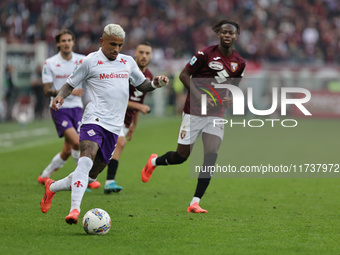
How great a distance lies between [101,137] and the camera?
7.79 m

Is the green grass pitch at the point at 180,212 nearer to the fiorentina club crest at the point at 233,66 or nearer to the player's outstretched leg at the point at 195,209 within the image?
the player's outstretched leg at the point at 195,209

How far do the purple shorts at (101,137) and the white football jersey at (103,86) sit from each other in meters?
0.05

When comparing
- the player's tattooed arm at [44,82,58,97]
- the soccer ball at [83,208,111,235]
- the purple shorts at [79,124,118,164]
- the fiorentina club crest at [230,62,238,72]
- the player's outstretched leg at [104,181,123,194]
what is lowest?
the player's outstretched leg at [104,181,123,194]

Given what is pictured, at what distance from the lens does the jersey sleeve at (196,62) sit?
28.9ft

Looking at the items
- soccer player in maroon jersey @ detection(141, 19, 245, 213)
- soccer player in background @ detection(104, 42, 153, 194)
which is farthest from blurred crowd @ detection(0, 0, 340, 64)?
soccer player in maroon jersey @ detection(141, 19, 245, 213)

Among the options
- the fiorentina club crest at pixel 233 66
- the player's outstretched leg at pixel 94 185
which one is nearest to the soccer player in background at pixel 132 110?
the player's outstretched leg at pixel 94 185

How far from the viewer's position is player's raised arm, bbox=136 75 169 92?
789cm

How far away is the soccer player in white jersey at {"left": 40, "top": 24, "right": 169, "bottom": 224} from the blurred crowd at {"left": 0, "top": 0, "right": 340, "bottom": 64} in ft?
83.6

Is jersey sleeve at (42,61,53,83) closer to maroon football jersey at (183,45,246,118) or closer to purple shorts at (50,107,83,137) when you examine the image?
purple shorts at (50,107,83,137)

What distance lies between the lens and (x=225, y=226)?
772cm

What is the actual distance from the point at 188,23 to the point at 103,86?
29100mm

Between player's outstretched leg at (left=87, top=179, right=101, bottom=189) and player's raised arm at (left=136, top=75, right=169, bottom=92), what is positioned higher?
player's raised arm at (left=136, top=75, right=169, bottom=92)

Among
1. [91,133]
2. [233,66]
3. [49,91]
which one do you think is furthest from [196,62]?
[49,91]

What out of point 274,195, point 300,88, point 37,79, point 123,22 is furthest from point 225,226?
point 123,22
